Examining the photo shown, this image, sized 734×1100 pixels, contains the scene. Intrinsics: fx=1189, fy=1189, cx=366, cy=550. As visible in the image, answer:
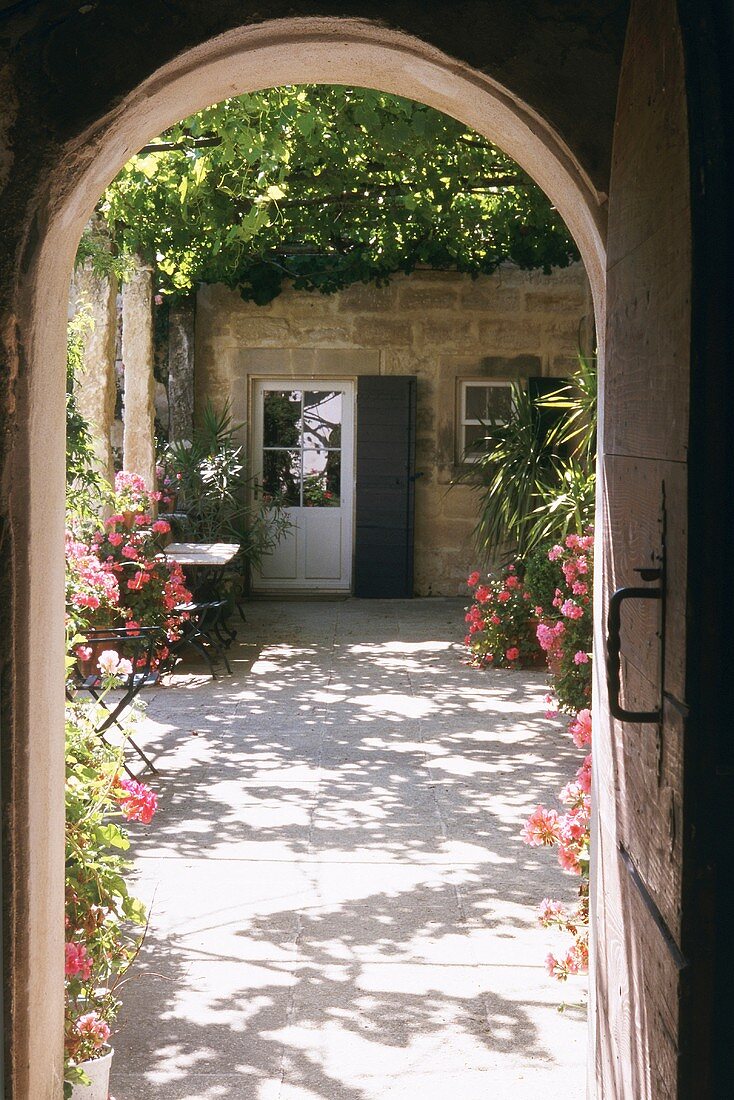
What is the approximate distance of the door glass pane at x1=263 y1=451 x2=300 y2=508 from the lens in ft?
37.4

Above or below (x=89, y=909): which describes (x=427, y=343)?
above

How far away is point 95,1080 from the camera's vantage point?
248 centimetres

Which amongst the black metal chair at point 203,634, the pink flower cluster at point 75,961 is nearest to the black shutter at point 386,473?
the black metal chair at point 203,634

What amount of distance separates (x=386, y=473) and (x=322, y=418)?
0.92 m

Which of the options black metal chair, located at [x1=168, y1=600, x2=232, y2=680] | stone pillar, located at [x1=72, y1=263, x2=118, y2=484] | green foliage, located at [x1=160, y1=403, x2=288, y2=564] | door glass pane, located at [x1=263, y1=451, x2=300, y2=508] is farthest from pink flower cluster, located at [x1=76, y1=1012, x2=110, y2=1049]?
door glass pane, located at [x1=263, y1=451, x2=300, y2=508]

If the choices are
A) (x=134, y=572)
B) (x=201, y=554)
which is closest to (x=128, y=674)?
(x=134, y=572)

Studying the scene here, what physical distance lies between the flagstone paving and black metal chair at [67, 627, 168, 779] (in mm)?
276

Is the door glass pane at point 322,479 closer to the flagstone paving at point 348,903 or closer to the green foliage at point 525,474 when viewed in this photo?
the green foliage at point 525,474

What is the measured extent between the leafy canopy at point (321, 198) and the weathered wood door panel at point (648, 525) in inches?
151

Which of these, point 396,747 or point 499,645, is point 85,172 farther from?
point 499,645

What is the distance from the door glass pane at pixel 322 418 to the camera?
11422 mm

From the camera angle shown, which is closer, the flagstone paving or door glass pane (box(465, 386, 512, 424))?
the flagstone paving

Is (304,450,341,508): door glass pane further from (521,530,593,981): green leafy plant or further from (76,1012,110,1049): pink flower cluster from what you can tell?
(76,1012,110,1049): pink flower cluster

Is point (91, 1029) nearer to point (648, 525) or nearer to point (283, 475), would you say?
point (648, 525)
